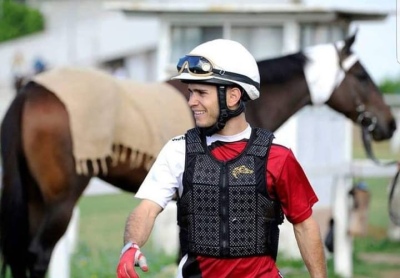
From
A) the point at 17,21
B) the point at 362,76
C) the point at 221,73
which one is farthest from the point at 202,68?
the point at 17,21

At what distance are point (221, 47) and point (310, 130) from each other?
21.5 feet

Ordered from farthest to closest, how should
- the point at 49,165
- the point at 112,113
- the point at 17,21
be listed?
the point at 17,21 → the point at 112,113 → the point at 49,165

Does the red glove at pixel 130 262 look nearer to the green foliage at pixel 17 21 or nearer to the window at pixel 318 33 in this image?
the window at pixel 318 33

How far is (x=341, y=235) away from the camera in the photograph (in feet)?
31.4

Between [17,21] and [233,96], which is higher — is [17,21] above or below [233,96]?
below

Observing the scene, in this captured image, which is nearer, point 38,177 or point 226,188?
point 226,188

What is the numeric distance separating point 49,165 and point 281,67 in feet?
6.85

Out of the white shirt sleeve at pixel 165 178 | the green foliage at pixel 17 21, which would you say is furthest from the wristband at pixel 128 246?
the green foliage at pixel 17 21

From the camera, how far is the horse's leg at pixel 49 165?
25.4 feet

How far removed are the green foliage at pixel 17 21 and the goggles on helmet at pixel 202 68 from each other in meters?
36.3

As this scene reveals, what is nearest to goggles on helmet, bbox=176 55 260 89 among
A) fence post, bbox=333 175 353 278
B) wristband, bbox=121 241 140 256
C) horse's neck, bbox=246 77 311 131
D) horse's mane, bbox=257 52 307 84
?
wristband, bbox=121 241 140 256

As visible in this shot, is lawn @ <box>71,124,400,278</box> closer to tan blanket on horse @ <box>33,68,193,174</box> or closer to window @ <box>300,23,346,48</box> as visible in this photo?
tan blanket on horse @ <box>33,68,193,174</box>

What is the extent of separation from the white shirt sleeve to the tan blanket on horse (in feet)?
11.1

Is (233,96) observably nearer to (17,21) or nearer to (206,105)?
(206,105)
